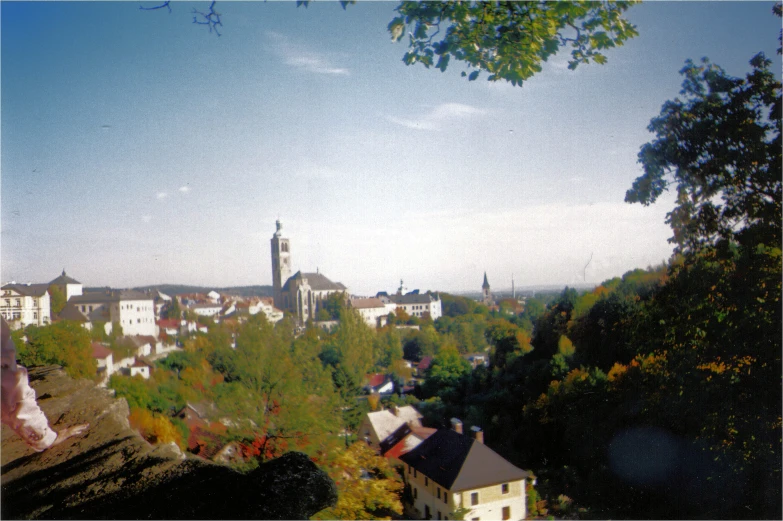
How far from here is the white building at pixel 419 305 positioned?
64.4 ft

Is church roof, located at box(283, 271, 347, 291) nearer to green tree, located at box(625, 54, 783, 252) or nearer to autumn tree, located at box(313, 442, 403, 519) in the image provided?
autumn tree, located at box(313, 442, 403, 519)

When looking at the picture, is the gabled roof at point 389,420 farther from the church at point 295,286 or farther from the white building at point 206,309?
the white building at point 206,309

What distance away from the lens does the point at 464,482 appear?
3650 millimetres

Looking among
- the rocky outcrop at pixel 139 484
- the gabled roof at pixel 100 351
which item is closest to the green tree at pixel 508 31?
the rocky outcrop at pixel 139 484

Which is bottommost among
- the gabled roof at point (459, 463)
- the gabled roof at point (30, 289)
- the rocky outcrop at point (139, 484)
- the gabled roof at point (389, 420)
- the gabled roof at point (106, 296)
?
the gabled roof at point (389, 420)

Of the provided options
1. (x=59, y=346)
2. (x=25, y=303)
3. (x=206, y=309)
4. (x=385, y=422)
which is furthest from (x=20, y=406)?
(x=206, y=309)

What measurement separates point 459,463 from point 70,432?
2.93 metres

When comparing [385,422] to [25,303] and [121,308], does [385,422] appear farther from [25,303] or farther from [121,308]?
[25,303]

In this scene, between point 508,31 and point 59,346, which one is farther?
point 59,346

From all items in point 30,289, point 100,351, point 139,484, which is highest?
point 30,289

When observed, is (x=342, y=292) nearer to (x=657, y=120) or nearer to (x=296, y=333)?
(x=296, y=333)

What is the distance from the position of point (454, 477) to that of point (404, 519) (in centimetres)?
116

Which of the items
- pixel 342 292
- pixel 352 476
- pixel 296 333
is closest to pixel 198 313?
pixel 342 292

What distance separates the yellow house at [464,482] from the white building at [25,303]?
2.79 metres
